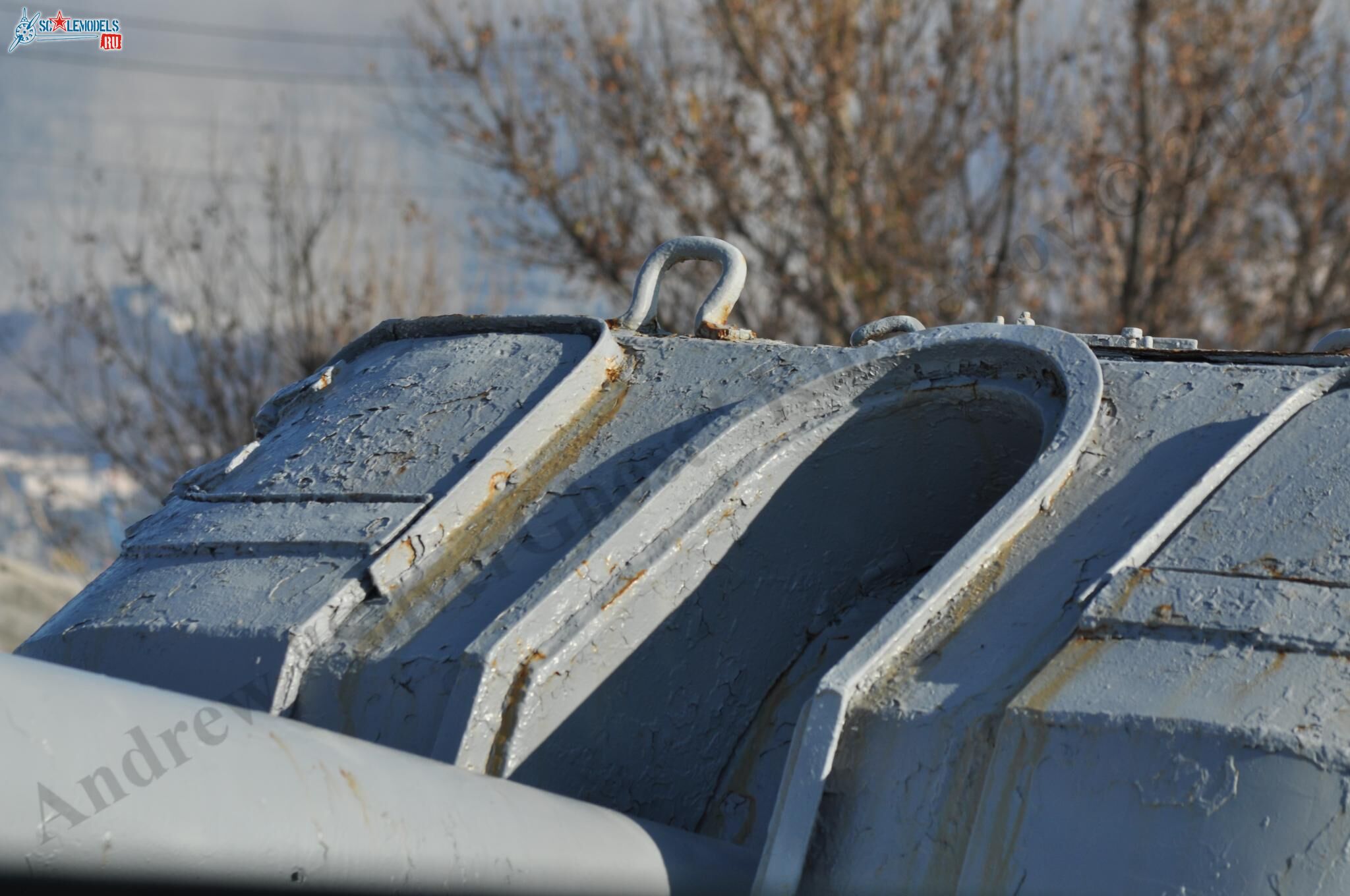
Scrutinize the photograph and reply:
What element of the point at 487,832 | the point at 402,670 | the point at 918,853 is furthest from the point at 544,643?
the point at 918,853

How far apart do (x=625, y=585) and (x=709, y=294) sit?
0.62 m

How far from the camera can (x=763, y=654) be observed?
2248 mm

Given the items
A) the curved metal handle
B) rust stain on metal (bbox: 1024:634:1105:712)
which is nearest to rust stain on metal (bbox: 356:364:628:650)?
the curved metal handle

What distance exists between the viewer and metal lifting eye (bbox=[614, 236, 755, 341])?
2449 mm

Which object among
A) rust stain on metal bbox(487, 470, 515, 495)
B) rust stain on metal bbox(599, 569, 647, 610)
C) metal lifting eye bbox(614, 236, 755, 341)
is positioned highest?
metal lifting eye bbox(614, 236, 755, 341)

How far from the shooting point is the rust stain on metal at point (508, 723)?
6.15 ft

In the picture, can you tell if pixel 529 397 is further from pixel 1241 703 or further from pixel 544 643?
pixel 1241 703

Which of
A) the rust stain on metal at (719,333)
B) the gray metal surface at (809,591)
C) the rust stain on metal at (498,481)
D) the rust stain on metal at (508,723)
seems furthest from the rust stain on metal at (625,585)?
the rust stain on metal at (719,333)

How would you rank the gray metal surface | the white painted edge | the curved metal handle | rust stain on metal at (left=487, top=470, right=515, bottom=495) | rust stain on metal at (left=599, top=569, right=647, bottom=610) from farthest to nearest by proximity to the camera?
the curved metal handle < rust stain on metal at (left=487, top=470, right=515, bottom=495) < rust stain on metal at (left=599, top=569, right=647, bottom=610) < the white painted edge < the gray metal surface

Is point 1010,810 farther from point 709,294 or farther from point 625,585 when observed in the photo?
point 709,294

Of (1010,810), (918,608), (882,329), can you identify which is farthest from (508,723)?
(882,329)

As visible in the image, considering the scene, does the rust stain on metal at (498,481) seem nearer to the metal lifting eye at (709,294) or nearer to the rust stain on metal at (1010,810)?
the metal lifting eye at (709,294)

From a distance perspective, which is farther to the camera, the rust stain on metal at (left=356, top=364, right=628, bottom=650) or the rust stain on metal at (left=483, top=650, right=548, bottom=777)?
the rust stain on metal at (left=356, top=364, right=628, bottom=650)

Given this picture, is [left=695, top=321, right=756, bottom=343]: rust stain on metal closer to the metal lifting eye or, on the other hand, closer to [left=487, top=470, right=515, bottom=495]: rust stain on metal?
the metal lifting eye
